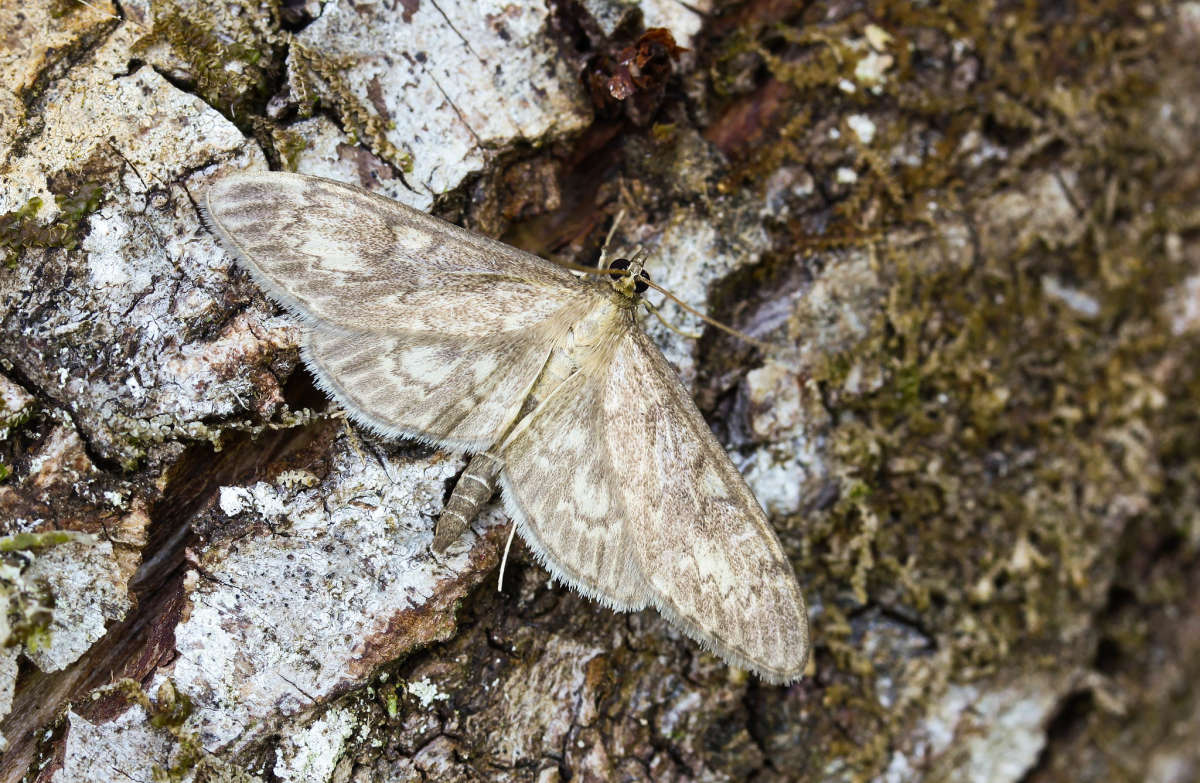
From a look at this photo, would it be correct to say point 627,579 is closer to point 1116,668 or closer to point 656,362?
point 656,362

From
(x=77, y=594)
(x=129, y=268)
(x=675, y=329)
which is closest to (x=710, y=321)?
(x=675, y=329)

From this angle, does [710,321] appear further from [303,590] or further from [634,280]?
[303,590]

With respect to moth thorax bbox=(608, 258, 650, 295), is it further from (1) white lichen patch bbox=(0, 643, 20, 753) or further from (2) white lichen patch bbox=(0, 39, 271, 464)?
(1) white lichen patch bbox=(0, 643, 20, 753)

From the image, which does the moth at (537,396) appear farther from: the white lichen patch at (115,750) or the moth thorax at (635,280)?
the white lichen patch at (115,750)

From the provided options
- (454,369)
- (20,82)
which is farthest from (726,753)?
(20,82)

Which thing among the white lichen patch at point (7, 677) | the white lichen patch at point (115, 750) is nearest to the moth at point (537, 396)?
the white lichen patch at point (115, 750)
